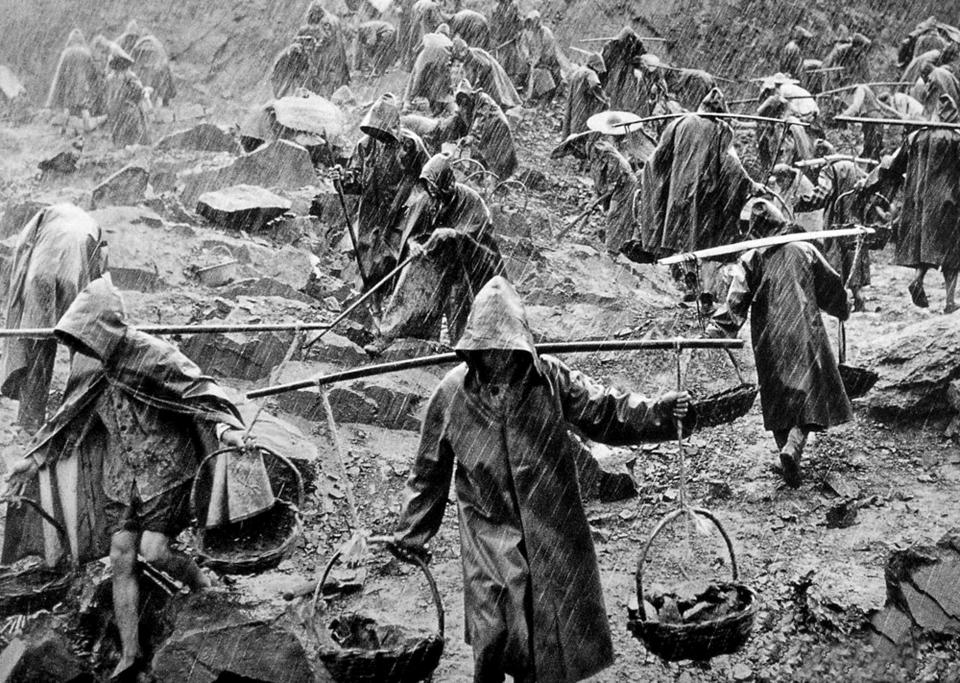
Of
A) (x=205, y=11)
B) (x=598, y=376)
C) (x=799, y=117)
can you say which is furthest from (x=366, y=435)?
(x=205, y=11)

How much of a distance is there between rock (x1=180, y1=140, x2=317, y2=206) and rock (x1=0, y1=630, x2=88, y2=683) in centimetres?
822

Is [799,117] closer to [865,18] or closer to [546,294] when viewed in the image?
[546,294]

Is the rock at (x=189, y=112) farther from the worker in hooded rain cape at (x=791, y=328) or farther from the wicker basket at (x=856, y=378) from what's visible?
the wicker basket at (x=856, y=378)

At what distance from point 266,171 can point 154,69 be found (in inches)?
251

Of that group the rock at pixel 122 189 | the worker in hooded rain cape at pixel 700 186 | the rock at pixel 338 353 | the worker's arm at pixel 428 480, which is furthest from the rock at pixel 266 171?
the worker's arm at pixel 428 480

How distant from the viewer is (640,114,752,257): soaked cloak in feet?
29.2

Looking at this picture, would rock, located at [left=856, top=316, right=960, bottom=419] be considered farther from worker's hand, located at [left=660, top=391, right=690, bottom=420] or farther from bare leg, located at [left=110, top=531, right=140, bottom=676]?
bare leg, located at [left=110, top=531, right=140, bottom=676]

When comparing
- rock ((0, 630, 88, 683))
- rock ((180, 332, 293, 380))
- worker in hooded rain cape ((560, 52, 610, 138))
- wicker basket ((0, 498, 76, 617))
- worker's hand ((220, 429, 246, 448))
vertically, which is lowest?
rock ((0, 630, 88, 683))

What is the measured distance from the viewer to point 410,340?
9.46 m

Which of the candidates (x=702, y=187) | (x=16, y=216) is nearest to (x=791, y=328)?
(x=702, y=187)

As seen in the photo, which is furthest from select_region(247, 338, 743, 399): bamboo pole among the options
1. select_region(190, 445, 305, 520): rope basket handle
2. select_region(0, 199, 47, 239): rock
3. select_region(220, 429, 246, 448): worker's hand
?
select_region(0, 199, 47, 239): rock

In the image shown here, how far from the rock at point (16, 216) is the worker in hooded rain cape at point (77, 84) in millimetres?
5352

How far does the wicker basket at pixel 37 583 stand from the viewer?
5832 millimetres

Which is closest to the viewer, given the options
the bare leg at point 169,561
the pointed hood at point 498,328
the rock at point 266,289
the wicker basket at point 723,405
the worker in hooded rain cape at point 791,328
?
the pointed hood at point 498,328
